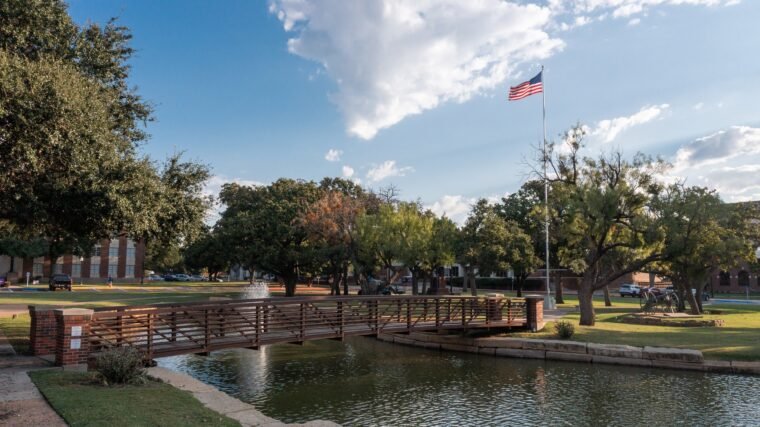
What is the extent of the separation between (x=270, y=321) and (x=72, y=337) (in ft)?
24.7

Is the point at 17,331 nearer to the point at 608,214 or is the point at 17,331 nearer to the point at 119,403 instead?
the point at 119,403

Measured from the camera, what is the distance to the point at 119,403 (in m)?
9.15

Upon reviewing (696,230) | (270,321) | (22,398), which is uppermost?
(696,230)

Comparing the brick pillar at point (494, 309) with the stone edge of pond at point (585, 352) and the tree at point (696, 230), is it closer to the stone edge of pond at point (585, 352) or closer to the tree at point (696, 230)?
the stone edge of pond at point (585, 352)

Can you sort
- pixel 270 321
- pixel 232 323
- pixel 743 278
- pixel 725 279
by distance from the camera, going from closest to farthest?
pixel 232 323 → pixel 270 321 → pixel 743 278 → pixel 725 279

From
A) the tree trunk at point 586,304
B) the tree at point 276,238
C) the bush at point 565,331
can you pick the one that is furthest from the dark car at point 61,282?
the bush at point 565,331

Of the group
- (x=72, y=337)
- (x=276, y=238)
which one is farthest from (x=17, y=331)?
(x=276, y=238)

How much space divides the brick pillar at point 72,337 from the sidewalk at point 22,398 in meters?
0.69

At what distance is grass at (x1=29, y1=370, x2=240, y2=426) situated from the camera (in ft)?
27.1

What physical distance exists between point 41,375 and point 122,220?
506cm

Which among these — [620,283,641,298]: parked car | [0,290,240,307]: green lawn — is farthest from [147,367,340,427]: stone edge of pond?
[620,283,641,298]: parked car

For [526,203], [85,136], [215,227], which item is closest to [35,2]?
[85,136]

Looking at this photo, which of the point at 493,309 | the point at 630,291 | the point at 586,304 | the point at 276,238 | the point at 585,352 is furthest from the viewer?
the point at 630,291

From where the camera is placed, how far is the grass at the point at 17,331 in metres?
15.7
